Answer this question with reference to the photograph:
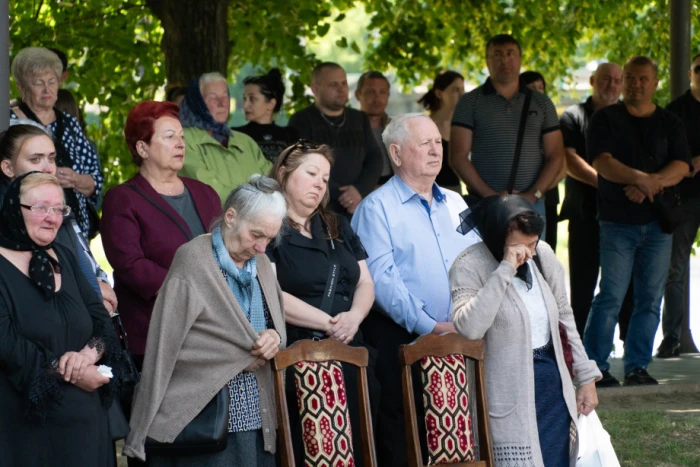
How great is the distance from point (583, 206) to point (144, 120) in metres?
4.62

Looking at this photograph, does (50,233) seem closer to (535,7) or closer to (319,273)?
(319,273)

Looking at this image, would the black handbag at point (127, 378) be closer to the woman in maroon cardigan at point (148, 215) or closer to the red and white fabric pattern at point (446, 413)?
the woman in maroon cardigan at point (148, 215)

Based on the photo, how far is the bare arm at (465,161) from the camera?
818cm

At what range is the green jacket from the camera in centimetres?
654

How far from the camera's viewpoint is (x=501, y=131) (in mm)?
8367

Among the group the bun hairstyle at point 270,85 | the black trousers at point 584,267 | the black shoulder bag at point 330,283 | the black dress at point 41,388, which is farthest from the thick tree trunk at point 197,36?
the black dress at point 41,388

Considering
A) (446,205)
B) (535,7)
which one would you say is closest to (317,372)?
(446,205)

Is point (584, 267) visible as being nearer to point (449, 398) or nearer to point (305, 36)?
point (305, 36)

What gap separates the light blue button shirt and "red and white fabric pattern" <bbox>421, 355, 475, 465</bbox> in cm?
62

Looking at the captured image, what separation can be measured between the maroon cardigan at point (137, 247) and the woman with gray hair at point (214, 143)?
0.89 meters

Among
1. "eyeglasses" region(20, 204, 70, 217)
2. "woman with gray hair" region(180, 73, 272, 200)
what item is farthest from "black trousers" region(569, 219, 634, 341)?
"eyeglasses" region(20, 204, 70, 217)

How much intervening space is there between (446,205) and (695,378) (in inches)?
148

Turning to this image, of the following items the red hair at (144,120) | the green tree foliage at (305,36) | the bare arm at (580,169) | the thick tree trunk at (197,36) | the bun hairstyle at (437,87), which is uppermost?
the green tree foliage at (305,36)

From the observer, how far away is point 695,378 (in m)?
9.02
